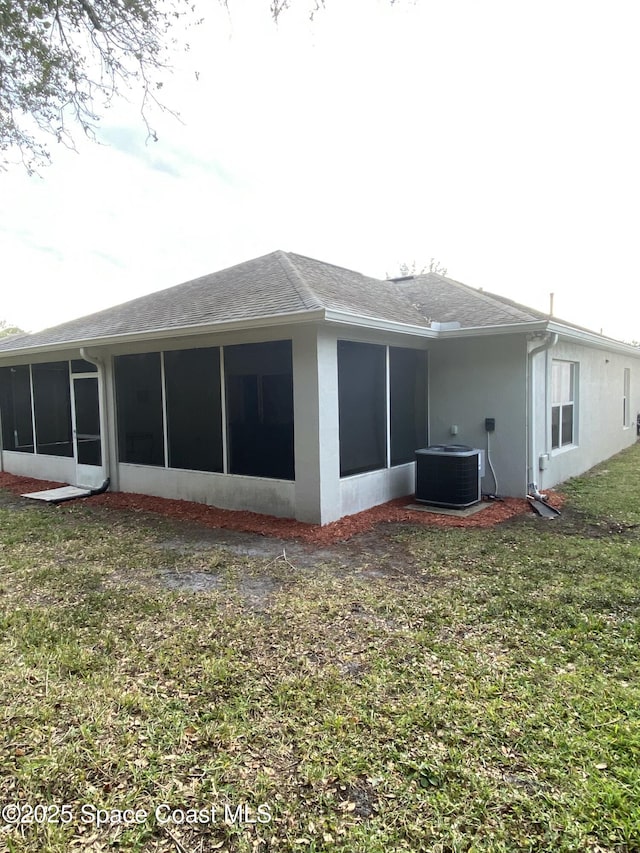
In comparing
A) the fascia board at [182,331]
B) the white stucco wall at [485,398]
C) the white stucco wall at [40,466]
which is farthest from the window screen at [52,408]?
the white stucco wall at [485,398]

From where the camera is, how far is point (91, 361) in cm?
909

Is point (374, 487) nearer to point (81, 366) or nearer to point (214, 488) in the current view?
point (214, 488)

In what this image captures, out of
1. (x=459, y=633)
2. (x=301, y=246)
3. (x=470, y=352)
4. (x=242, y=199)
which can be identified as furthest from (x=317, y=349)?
(x=301, y=246)

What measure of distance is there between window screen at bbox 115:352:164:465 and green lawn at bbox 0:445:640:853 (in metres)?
3.59

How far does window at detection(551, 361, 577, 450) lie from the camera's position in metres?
9.16

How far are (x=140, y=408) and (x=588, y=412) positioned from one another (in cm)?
909

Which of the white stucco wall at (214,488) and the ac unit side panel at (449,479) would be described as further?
the ac unit side panel at (449,479)

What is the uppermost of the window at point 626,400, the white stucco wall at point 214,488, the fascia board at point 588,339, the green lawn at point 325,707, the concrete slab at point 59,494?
the fascia board at point 588,339

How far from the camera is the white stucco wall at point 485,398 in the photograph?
7.86 metres

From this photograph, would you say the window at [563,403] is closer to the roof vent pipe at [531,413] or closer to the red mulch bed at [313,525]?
the roof vent pipe at [531,413]

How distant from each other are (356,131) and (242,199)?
4582mm

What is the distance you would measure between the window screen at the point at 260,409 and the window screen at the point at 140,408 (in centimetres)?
165

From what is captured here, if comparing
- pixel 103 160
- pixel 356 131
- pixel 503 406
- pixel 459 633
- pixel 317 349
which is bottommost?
pixel 459 633

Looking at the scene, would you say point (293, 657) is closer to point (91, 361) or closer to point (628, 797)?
point (628, 797)
